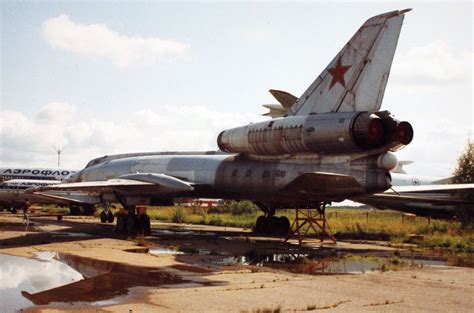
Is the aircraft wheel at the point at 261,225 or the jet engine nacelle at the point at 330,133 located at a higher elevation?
the jet engine nacelle at the point at 330,133

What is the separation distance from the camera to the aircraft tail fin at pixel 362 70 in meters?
15.6

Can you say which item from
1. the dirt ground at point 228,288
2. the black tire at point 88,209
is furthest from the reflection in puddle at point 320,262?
the black tire at point 88,209

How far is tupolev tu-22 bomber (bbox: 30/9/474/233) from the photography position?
15047 mm

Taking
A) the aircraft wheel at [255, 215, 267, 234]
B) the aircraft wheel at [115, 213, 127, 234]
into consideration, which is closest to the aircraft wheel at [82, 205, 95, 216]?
the aircraft wheel at [255, 215, 267, 234]

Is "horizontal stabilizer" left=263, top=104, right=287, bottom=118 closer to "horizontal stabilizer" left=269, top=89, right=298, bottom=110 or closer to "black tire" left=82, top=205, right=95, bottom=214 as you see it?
"horizontal stabilizer" left=269, top=89, right=298, bottom=110

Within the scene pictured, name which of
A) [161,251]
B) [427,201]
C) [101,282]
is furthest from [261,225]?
[101,282]

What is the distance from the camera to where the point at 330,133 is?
1525 centimetres

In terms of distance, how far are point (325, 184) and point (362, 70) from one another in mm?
3267

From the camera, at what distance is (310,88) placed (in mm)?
17141

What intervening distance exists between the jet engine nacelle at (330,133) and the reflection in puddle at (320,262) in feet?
9.49

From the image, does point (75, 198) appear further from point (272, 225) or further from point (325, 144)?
point (325, 144)

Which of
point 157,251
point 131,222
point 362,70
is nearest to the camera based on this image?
point 157,251

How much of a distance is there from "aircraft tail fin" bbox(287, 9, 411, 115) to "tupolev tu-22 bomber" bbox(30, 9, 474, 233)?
26 millimetres

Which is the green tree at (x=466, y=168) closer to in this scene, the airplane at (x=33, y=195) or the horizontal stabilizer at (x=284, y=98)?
the horizontal stabilizer at (x=284, y=98)
